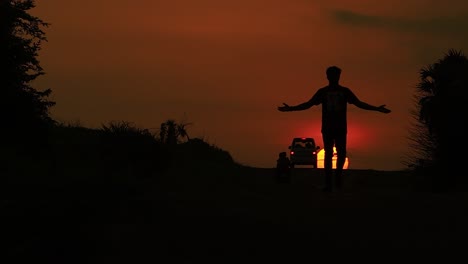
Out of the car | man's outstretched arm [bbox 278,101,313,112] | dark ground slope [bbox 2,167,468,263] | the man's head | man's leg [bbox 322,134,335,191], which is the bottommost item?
dark ground slope [bbox 2,167,468,263]

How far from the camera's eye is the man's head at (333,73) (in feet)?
43.1

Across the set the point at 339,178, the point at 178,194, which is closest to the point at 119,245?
the point at 178,194

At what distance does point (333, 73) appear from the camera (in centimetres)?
1323

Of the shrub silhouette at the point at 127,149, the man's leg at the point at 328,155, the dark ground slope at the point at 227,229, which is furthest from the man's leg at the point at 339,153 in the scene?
the shrub silhouette at the point at 127,149

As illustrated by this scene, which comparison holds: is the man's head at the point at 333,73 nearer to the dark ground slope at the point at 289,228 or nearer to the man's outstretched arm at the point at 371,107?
the man's outstretched arm at the point at 371,107

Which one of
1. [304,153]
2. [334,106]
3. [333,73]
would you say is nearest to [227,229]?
[334,106]

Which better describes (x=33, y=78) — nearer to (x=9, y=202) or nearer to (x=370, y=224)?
(x=9, y=202)

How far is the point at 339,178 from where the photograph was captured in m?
14.3

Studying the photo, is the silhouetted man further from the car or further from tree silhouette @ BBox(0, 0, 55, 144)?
the car

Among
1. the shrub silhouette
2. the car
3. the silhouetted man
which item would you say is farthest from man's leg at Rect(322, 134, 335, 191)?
the car

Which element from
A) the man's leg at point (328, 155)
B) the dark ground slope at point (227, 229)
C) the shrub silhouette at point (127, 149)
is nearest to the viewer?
the dark ground slope at point (227, 229)

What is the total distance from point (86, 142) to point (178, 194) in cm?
1695

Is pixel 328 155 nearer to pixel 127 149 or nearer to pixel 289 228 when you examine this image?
pixel 289 228

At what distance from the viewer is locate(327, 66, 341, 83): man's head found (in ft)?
43.1
